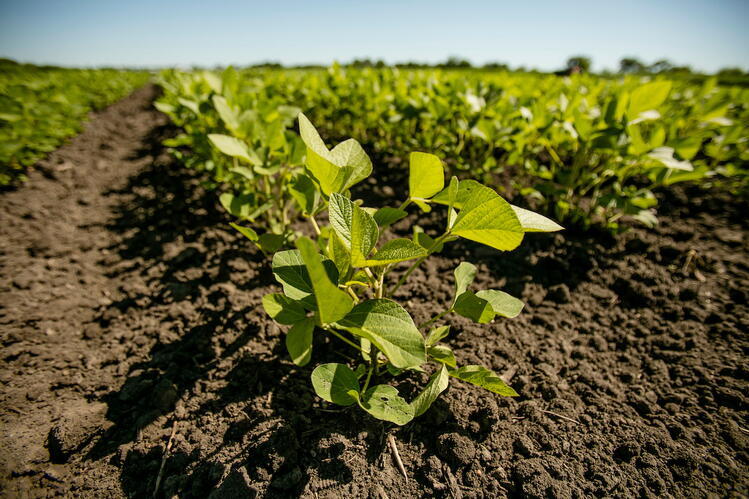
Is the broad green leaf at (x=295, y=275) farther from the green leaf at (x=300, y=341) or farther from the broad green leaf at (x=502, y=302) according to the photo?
the broad green leaf at (x=502, y=302)

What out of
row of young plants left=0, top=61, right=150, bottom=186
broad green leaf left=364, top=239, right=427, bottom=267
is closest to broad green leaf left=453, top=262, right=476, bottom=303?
broad green leaf left=364, top=239, right=427, bottom=267

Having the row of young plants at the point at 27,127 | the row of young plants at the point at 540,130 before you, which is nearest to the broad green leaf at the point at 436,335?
the row of young plants at the point at 540,130

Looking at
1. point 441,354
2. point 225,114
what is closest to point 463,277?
point 441,354

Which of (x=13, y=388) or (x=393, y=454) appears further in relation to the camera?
(x=13, y=388)

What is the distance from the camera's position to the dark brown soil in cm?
105

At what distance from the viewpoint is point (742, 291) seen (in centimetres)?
180

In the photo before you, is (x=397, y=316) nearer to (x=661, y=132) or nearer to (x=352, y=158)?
(x=352, y=158)

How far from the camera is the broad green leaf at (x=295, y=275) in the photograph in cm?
88

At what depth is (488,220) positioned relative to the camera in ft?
2.71

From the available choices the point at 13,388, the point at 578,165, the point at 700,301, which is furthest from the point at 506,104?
the point at 13,388

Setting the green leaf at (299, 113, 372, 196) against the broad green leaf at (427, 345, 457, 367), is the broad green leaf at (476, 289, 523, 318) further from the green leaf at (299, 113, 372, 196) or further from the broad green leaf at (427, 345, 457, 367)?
the green leaf at (299, 113, 372, 196)

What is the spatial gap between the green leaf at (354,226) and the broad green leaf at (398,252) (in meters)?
0.03

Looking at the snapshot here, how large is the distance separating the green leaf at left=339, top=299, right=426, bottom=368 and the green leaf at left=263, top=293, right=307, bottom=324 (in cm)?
12

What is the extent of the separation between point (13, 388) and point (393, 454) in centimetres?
150
